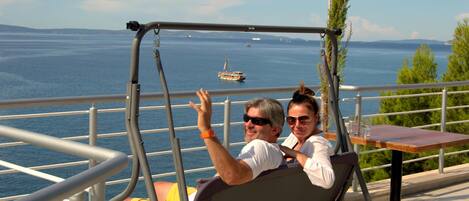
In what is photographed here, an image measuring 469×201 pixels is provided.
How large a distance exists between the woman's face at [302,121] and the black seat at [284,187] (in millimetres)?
201

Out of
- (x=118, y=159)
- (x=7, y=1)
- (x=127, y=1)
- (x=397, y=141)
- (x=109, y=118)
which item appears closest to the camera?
(x=118, y=159)

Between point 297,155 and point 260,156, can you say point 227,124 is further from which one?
point 260,156

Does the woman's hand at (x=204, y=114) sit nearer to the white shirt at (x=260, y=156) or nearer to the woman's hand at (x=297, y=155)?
the white shirt at (x=260, y=156)

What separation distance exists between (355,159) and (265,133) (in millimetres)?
500

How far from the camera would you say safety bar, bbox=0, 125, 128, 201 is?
1.12m

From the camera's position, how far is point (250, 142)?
243 centimetres

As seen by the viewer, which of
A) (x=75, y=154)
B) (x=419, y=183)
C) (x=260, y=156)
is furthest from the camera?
→ (x=419, y=183)

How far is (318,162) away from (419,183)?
266cm

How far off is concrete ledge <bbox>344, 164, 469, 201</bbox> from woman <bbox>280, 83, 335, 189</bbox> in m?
1.81

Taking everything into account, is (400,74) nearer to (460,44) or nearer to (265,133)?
(460,44)

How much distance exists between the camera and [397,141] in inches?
140

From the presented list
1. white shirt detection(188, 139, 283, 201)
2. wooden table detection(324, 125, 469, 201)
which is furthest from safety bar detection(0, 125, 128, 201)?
wooden table detection(324, 125, 469, 201)

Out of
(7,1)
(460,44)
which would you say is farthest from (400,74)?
(7,1)

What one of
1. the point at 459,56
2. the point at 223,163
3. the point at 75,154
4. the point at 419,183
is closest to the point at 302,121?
the point at 223,163
